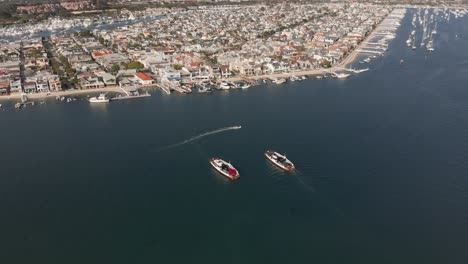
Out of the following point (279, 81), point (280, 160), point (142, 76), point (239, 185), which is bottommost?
Result: point (239, 185)

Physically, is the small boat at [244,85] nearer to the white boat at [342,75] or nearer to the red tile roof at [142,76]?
the red tile roof at [142,76]

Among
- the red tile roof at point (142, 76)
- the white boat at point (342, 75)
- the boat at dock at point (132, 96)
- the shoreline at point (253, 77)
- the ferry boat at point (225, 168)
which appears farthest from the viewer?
the white boat at point (342, 75)

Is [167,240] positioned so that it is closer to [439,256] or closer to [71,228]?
[71,228]

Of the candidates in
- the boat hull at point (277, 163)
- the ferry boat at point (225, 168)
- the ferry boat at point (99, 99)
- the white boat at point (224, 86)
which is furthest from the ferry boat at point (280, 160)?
the ferry boat at point (99, 99)

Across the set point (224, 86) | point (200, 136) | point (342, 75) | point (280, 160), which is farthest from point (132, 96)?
point (342, 75)

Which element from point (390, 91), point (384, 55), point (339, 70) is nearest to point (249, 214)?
point (390, 91)

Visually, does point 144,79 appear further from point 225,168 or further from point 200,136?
point 225,168

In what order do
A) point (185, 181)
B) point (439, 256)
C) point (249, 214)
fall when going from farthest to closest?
point (185, 181), point (249, 214), point (439, 256)
